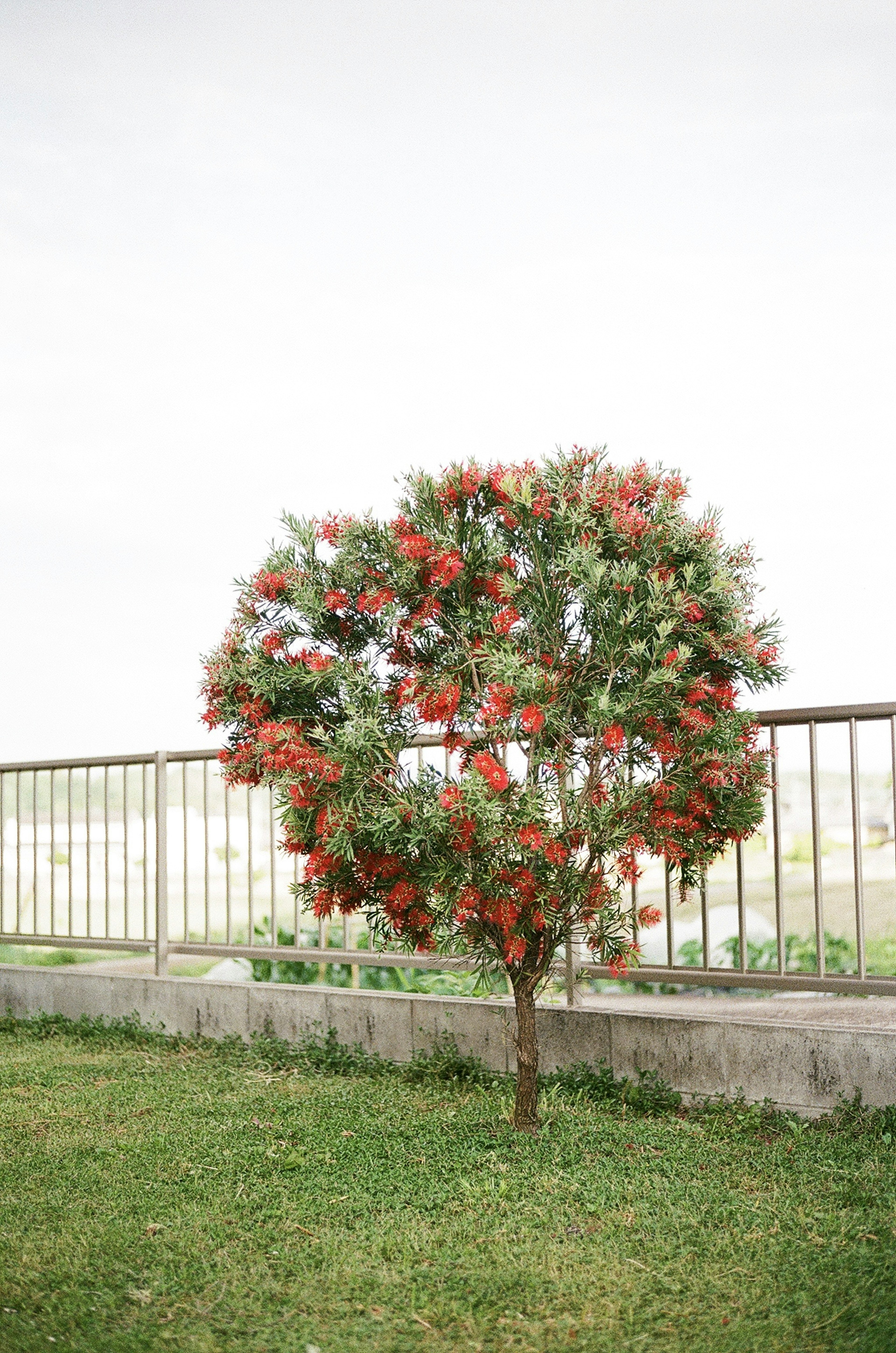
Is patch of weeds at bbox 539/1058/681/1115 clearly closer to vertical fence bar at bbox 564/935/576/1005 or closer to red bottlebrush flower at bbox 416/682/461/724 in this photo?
vertical fence bar at bbox 564/935/576/1005

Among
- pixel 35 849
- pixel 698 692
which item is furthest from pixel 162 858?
pixel 698 692

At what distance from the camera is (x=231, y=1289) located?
2.91 meters

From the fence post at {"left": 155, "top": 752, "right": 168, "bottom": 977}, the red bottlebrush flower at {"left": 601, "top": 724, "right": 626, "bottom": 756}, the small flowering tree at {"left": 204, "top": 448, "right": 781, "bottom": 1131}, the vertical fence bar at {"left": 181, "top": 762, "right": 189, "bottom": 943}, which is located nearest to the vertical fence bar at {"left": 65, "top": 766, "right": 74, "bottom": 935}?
Answer: the fence post at {"left": 155, "top": 752, "right": 168, "bottom": 977}

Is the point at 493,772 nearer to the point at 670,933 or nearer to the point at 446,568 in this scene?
the point at 446,568

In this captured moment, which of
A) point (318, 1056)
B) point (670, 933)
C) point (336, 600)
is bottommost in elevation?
point (318, 1056)

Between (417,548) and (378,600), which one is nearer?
(417,548)

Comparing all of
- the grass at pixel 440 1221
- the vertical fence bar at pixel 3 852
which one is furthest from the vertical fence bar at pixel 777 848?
the vertical fence bar at pixel 3 852

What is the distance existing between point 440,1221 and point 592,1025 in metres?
1.64

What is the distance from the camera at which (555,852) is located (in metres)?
3.74

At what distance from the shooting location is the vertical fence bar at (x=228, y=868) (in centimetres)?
643

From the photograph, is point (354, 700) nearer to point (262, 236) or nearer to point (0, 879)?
point (0, 879)

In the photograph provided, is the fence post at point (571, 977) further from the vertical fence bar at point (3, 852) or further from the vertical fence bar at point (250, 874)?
the vertical fence bar at point (3, 852)

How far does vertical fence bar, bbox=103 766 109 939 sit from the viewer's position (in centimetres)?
702

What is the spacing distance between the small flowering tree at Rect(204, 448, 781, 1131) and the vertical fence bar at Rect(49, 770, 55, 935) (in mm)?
3461
